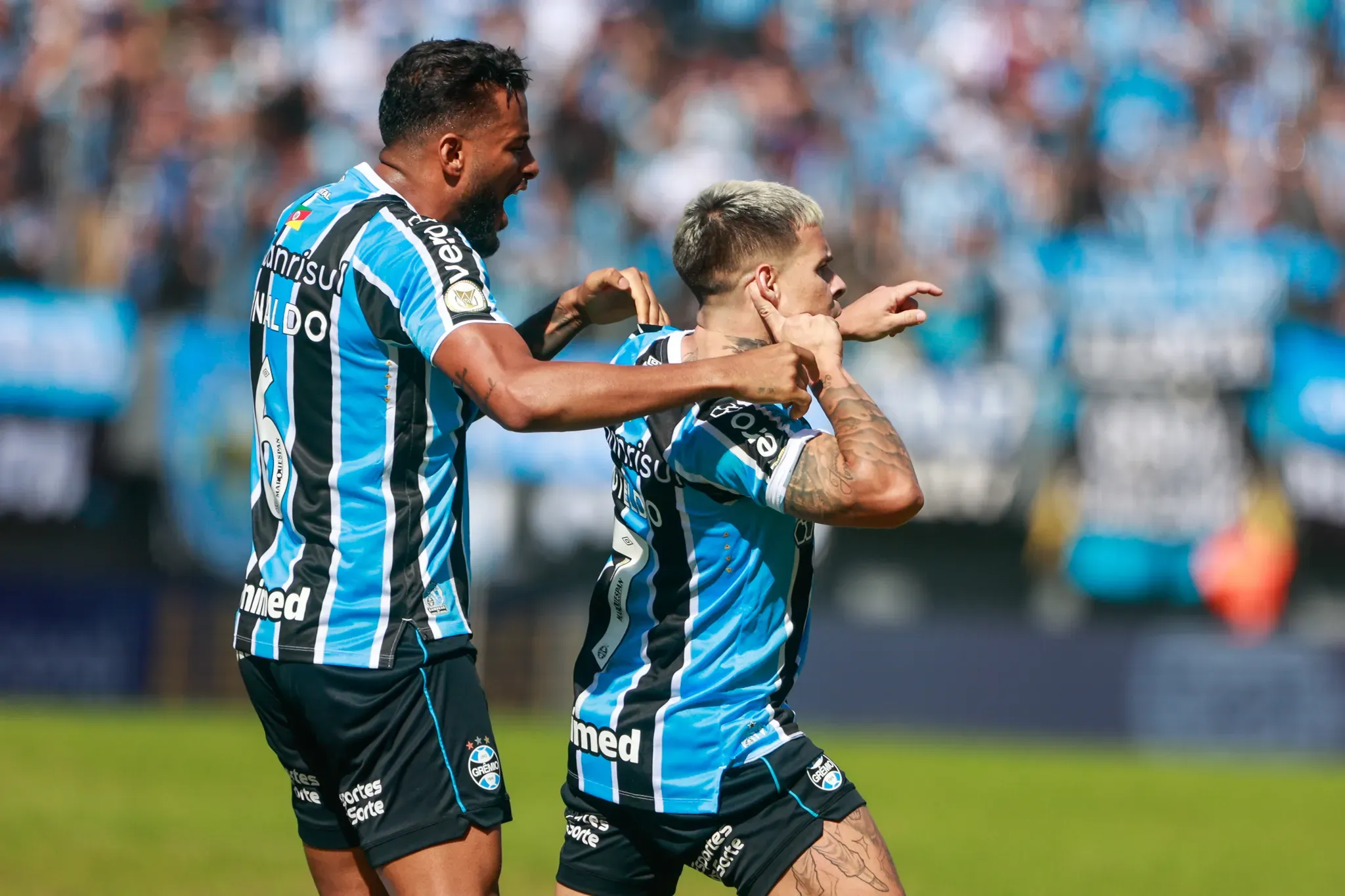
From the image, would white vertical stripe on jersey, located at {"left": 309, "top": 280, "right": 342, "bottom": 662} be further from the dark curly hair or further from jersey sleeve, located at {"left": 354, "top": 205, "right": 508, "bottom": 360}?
the dark curly hair

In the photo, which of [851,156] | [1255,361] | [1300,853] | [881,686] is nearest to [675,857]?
[1300,853]

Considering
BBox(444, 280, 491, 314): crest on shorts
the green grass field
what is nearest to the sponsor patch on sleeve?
BBox(444, 280, 491, 314): crest on shorts

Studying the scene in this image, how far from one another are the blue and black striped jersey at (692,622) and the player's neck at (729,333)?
6cm

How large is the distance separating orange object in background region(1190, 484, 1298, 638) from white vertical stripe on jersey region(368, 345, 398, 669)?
13.3m

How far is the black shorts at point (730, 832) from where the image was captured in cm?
394

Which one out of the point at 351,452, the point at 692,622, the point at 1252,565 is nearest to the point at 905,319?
the point at 692,622

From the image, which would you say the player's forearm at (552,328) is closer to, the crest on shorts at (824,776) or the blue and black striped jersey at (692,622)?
the blue and black striped jersey at (692,622)

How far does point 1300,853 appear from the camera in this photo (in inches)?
418

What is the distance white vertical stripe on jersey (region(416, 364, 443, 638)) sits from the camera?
157 inches

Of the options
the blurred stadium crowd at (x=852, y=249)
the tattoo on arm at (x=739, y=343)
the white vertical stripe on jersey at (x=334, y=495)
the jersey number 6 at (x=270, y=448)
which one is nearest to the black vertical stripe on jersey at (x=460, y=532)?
the white vertical stripe on jersey at (x=334, y=495)

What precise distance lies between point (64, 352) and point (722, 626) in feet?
41.0

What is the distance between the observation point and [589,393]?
3514 millimetres

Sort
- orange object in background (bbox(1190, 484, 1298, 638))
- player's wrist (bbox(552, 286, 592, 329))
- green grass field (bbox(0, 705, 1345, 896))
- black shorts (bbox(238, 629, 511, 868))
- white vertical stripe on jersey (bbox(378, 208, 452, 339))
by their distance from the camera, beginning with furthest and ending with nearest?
orange object in background (bbox(1190, 484, 1298, 638))
green grass field (bbox(0, 705, 1345, 896))
player's wrist (bbox(552, 286, 592, 329))
black shorts (bbox(238, 629, 511, 868))
white vertical stripe on jersey (bbox(378, 208, 452, 339))

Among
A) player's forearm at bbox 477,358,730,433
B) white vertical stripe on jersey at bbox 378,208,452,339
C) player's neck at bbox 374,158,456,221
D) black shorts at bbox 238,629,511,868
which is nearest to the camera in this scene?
player's forearm at bbox 477,358,730,433
